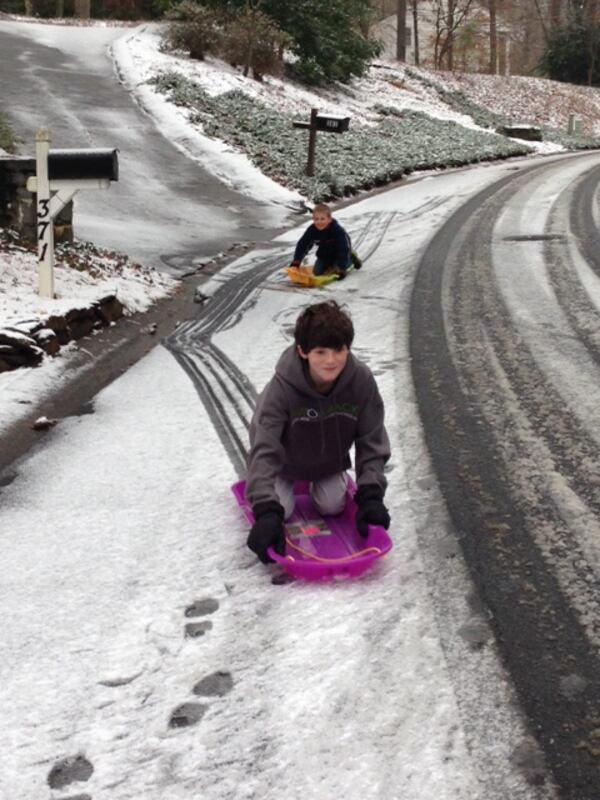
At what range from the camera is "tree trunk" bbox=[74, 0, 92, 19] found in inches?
1329

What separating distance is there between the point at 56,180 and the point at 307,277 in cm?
329

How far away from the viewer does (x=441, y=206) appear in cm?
1513

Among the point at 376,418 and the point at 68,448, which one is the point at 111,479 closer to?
the point at 68,448

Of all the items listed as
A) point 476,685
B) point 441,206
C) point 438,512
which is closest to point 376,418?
point 438,512

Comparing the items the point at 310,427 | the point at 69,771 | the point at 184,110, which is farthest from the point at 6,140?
the point at 69,771

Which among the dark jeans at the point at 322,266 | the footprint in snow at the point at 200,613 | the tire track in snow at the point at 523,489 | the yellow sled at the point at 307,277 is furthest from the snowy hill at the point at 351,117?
the footprint in snow at the point at 200,613

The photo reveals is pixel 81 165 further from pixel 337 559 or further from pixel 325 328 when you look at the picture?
pixel 337 559

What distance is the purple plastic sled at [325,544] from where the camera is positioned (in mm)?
A: 3525

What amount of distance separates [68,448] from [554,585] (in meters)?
2.94

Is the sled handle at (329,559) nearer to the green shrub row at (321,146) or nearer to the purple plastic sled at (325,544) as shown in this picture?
the purple plastic sled at (325,544)

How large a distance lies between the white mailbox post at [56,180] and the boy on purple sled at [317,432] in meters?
4.27

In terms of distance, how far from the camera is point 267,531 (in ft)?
11.3

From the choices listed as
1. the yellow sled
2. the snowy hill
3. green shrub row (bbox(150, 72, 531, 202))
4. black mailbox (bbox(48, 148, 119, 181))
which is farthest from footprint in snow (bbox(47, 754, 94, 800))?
the snowy hill

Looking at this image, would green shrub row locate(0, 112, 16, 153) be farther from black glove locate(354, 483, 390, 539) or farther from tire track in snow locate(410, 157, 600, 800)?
black glove locate(354, 483, 390, 539)
